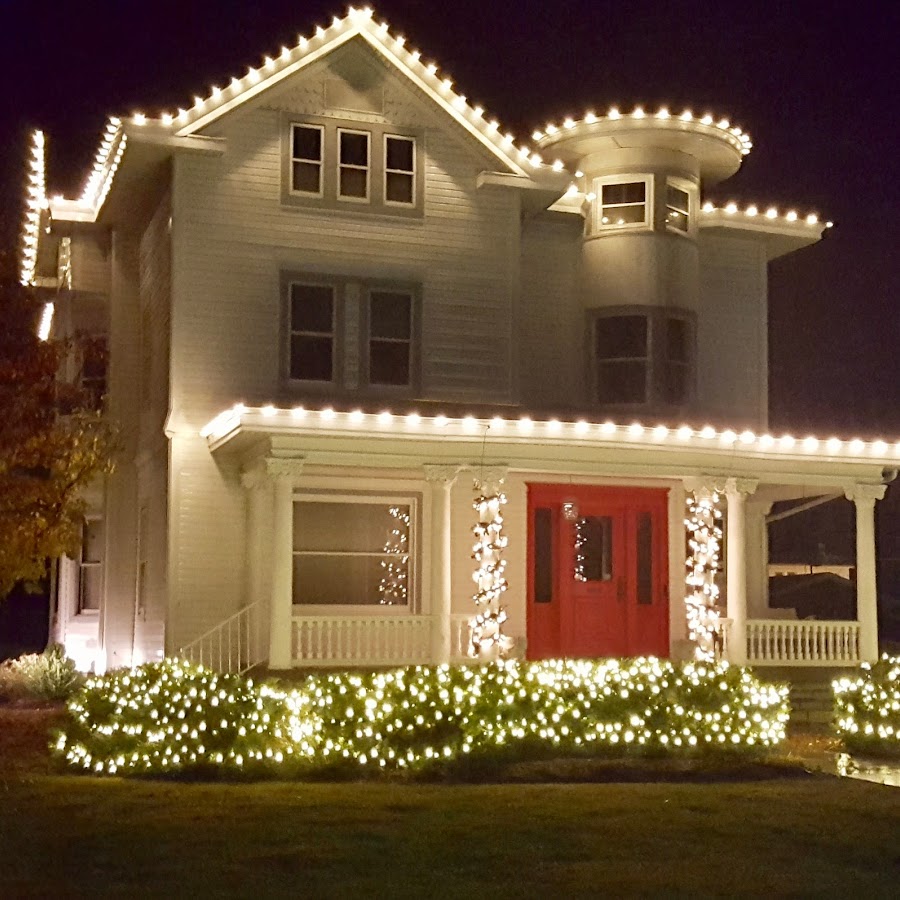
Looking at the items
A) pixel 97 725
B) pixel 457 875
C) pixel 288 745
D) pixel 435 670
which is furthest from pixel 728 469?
pixel 457 875

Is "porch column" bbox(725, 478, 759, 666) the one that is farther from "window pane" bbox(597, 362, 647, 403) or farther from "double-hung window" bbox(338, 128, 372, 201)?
"double-hung window" bbox(338, 128, 372, 201)

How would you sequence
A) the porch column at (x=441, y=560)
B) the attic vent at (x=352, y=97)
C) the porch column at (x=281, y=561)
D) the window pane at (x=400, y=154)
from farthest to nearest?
the window pane at (x=400, y=154) → the attic vent at (x=352, y=97) → the porch column at (x=441, y=560) → the porch column at (x=281, y=561)

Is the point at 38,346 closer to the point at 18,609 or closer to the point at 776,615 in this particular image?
the point at 776,615

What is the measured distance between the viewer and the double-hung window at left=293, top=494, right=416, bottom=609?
19453mm

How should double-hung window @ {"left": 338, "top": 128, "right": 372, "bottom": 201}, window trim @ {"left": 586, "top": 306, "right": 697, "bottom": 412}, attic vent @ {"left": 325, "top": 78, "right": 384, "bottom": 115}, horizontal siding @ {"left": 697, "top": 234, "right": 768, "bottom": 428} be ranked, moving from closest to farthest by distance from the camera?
attic vent @ {"left": 325, "top": 78, "right": 384, "bottom": 115}, double-hung window @ {"left": 338, "top": 128, "right": 372, "bottom": 201}, window trim @ {"left": 586, "top": 306, "right": 697, "bottom": 412}, horizontal siding @ {"left": 697, "top": 234, "right": 768, "bottom": 428}

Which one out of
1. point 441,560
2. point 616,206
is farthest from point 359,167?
point 441,560

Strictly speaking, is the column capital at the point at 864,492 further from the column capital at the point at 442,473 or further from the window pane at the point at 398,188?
the window pane at the point at 398,188

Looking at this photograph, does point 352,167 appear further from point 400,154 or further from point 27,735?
point 27,735

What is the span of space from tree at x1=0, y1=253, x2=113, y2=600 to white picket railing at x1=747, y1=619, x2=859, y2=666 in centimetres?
934

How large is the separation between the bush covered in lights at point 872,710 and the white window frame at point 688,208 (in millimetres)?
8150

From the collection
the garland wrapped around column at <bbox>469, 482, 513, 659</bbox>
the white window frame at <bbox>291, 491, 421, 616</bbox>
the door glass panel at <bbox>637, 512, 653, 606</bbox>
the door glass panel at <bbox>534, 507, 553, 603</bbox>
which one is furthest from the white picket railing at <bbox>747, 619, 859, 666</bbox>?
the white window frame at <bbox>291, 491, 421, 616</bbox>

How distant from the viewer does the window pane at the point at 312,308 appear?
19.7m

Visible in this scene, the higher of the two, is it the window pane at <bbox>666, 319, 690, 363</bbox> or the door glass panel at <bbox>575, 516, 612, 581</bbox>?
the window pane at <bbox>666, 319, 690, 363</bbox>

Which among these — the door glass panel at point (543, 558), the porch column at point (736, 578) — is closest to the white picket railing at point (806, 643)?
the porch column at point (736, 578)
